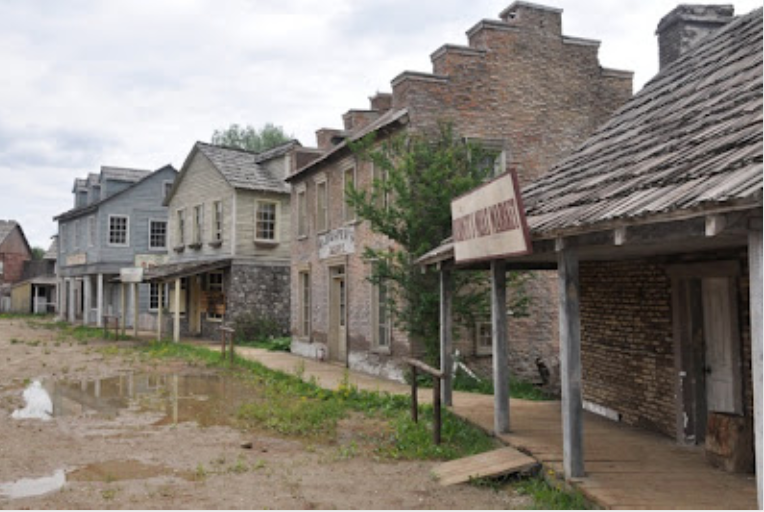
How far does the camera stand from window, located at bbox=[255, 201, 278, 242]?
26.4 meters

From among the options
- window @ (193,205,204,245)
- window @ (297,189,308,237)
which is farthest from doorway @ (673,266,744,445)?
window @ (193,205,204,245)

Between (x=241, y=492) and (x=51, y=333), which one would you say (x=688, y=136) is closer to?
(x=241, y=492)

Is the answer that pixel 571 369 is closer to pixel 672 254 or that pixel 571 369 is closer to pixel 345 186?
pixel 672 254

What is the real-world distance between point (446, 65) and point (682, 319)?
8.98 meters

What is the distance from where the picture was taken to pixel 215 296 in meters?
27.1

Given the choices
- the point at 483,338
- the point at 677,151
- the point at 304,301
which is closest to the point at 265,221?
the point at 304,301

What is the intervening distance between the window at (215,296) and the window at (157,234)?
1043cm

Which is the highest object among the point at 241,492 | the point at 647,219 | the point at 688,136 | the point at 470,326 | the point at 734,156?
the point at 688,136

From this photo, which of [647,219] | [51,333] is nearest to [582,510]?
[647,219]

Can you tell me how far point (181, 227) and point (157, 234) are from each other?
695 centimetres

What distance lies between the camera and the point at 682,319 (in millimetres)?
8234

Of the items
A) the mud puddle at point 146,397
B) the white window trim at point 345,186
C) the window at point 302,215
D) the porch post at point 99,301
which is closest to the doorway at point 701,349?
the mud puddle at point 146,397

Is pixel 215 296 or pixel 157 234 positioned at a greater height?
pixel 157 234

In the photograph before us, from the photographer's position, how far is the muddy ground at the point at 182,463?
665 centimetres
